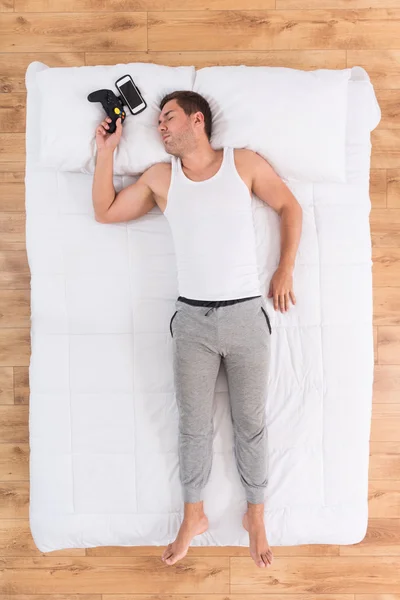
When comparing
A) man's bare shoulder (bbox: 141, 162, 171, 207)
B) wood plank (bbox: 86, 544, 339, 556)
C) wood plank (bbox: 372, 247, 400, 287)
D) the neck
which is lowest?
wood plank (bbox: 86, 544, 339, 556)

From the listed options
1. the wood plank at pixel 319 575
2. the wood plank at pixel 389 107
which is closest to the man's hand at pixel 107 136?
the wood plank at pixel 389 107

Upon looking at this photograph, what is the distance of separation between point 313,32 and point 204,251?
3.11ft

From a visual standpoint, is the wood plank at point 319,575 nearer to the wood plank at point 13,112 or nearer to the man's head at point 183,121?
the man's head at point 183,121

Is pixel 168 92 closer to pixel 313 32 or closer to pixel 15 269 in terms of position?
pixel 313 32

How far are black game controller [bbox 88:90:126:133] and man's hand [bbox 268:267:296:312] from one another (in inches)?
26.1

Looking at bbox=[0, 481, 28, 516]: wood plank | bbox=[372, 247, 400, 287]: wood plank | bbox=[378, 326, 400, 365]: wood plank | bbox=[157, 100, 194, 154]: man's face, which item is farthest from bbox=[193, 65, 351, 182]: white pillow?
bbox=[0, 481, 28, 516]: wood plank

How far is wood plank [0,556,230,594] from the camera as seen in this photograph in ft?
5.54

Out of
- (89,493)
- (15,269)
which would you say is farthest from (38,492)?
(15,269)

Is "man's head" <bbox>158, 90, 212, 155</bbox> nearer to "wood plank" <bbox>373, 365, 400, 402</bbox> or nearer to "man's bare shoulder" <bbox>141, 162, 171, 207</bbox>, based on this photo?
"man's bare shoulder" <bbox>141, 162, 171, 207</bbox>

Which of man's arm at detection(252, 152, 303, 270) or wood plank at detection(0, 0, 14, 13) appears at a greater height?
wood plank at detection(0, 0, 14, 13)

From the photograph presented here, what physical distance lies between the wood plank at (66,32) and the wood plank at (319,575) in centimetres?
190

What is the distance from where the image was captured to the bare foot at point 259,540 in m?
1.42

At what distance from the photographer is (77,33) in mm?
1729

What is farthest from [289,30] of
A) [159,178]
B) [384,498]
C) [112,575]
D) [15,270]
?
[112,575]
